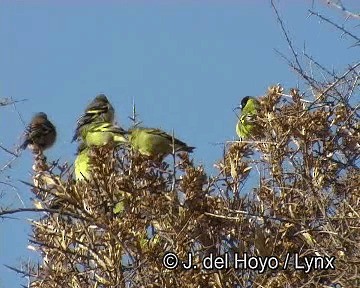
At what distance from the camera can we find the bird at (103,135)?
6.89 m

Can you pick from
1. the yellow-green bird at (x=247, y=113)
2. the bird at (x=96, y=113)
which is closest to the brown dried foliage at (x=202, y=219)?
the yellow-green bird at (x=247, y=113)

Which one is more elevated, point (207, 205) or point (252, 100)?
point (252, 100)

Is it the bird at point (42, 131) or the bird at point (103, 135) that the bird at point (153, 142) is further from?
the bird at point (42, 131)

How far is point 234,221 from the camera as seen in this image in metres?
5.71

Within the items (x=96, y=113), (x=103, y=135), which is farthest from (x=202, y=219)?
(x=96, y=113)

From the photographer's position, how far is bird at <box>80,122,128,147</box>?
689 cm

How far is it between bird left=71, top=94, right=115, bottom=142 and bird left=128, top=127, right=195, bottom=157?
7.69 ft

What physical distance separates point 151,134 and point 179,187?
1.32 metres

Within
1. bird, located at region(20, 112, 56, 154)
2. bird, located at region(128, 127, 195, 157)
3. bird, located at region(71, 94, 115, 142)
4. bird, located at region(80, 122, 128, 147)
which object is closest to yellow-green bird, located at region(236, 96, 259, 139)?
bird, located at region(128, 127, 195, 157)

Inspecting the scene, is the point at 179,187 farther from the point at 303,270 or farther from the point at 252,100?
the point at 252,100

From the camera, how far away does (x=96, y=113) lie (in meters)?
10.5

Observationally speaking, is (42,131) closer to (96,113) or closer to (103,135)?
(96,113)

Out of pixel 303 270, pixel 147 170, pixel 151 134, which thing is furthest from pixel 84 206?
pixel 151 134

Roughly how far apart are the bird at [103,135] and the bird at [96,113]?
0.97 m
